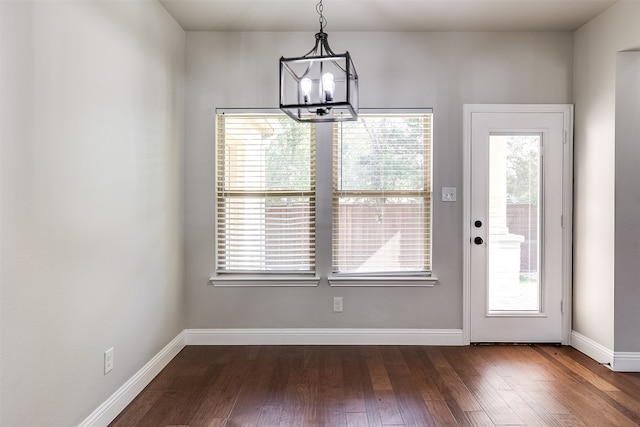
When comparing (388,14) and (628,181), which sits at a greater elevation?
(388,14)

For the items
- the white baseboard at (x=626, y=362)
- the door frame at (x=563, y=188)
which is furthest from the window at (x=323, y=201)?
the white baseboard at (x=626, y=362)

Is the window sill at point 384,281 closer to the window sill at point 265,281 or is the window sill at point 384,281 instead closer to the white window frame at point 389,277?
the white window frame at point 389,277

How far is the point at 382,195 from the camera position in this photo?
3.36 m

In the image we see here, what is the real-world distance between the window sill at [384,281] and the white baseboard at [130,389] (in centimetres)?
143

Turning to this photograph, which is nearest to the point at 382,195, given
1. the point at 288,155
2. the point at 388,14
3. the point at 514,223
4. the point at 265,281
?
the point at 288,155

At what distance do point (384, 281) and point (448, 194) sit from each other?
952mm

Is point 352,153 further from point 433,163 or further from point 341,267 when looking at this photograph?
point 341,267

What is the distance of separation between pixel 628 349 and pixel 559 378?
63 centimetres

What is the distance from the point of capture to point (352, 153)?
11.0 feet

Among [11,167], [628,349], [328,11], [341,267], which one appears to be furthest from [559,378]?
[11,167]

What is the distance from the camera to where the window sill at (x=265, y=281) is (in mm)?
3344

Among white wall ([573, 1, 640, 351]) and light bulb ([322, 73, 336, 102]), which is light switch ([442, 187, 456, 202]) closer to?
white wall ([573, 1, 640, 351])

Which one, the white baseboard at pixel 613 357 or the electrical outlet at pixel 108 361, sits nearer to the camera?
the electrical outlet at pixel 108 361

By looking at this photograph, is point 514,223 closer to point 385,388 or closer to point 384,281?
point 384,281
